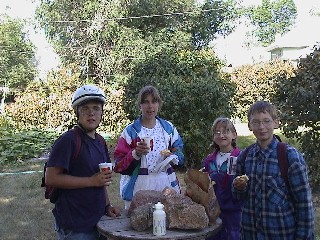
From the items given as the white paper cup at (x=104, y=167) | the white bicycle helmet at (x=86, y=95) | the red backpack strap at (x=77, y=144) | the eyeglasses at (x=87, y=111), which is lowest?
the white paper cup at (x=104, y=167)

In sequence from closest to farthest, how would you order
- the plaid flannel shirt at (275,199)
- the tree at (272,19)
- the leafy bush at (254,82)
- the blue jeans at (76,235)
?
the plaid flannel shirt at (275,199) → the blue jeans at (76,235) → the leafy bush at (254,82) → the tree at (272,19)

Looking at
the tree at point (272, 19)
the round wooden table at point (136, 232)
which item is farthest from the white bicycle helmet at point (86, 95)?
the tree at point (272, 19)

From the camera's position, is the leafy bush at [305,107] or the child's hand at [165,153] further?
the leafy bush at [305,107]

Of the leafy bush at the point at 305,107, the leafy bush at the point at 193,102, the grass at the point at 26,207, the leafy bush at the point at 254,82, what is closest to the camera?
the grass at the point at 26,207

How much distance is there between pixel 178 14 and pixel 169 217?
2394 cm

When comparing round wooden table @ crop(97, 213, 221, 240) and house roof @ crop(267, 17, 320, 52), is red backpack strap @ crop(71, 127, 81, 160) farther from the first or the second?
house roof @ crop(267, 17, 320, 52)

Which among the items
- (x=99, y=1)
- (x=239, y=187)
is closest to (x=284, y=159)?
(x=239, y=187)

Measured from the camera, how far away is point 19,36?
41781 millimetres

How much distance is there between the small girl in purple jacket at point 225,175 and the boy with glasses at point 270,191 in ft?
0.84

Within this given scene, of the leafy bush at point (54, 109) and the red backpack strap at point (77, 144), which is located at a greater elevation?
the leafy bush at point (54, 109)

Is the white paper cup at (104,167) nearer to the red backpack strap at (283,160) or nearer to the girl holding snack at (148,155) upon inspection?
the girl holding snack at (148,155)

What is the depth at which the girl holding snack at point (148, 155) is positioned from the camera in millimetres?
3852

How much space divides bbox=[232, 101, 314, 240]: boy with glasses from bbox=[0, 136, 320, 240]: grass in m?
2.68

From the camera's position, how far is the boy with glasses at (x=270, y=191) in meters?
2.63
